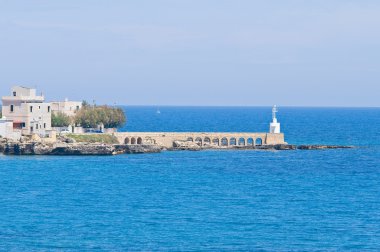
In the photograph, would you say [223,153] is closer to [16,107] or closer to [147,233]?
[16,107]

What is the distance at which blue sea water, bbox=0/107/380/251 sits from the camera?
2233 inches

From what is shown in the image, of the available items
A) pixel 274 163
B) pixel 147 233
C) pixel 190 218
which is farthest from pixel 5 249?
pixel 274 163

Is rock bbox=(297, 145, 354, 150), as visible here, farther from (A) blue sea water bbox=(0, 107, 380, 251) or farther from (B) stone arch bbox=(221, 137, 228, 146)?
(A) blue sea water bbox=(0, 107, 380, 251)

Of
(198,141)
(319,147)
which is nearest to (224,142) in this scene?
Result: (198,141)

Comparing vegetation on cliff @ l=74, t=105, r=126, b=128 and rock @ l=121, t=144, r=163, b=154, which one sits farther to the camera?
vegetation on cliff @ l=74, t=105, r=126, b=128

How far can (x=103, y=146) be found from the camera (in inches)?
4424

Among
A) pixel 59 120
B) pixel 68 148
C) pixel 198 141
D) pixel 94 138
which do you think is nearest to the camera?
pixel 68 148

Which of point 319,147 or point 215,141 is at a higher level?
point 215,141

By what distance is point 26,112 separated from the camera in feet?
377

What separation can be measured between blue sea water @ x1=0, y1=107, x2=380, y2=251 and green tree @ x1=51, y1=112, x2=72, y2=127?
14.9m

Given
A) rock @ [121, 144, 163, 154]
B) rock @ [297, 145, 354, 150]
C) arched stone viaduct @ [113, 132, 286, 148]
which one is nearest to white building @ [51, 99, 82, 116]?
arched stone viaduct @ [113, 132, 286, 148]

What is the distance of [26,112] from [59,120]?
888cm

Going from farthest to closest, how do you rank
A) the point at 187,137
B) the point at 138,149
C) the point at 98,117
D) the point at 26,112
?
1. the point at 98,117
2. the point at 187,137
3. the point at 138,149
4. the point at 26,112

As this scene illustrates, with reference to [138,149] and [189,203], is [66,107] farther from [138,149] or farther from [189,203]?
[189,203]
